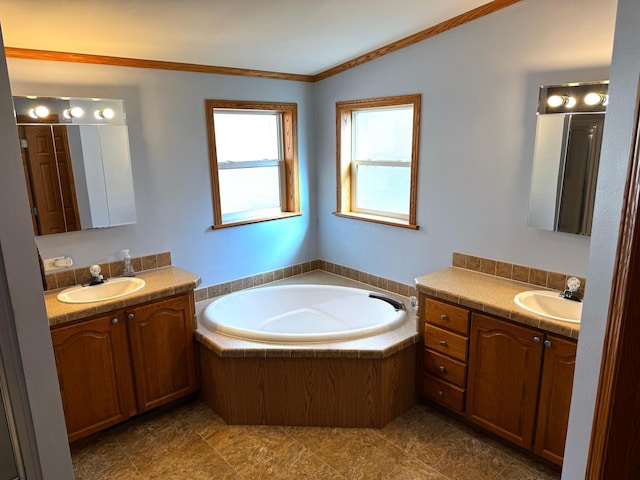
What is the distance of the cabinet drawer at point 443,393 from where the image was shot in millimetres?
2666

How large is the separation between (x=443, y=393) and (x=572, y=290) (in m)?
0.98

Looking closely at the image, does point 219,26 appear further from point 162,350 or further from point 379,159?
point 162,350

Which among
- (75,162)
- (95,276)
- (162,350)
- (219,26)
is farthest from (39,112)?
(162,350)

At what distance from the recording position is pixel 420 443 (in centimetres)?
259

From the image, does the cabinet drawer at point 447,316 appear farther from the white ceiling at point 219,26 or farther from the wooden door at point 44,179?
the wooden door at point 44,179

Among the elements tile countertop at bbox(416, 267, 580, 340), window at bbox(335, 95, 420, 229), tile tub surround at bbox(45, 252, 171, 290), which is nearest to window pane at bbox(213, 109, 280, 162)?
window at bbox(335, 95, 420, 229)

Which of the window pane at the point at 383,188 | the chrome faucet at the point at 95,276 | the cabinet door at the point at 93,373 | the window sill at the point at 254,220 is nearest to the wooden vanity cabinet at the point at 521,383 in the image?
the window pane at the point at 383,188

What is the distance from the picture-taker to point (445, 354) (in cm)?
269

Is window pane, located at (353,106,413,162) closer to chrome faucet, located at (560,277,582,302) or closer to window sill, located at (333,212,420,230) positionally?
window sill, located at (333,212,420,230)

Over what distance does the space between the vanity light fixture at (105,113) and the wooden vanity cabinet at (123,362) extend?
1225mm

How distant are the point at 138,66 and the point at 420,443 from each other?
297 cm

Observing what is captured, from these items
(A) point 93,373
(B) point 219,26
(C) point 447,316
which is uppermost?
(B) point 219,26

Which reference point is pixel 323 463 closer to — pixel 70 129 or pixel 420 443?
pixel 420 443

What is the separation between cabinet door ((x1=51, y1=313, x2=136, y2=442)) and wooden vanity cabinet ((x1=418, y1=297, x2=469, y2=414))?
72.7 inches
